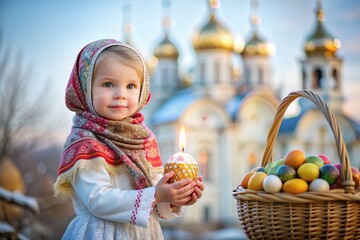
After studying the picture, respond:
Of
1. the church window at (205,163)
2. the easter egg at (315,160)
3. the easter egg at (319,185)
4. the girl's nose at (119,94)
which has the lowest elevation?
the church window at (205,163)

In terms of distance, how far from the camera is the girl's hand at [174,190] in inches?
87.2

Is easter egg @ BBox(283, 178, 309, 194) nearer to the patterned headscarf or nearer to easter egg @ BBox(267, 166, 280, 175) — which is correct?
easter egg @ BBox(267, 166, 280, 175)

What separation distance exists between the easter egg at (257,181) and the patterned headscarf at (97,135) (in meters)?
0.29

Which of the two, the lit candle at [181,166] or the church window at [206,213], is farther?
the church window at [206,213]

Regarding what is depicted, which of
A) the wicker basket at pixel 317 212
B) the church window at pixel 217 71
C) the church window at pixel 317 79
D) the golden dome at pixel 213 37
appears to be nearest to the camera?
the wicker basket at pixel 317 212

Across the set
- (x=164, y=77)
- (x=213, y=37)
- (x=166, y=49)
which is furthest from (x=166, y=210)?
(x=164, y=77)

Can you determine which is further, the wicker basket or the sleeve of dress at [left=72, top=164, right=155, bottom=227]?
the sleeve of dress at [left=72, top=164, right=155, bottom=227]

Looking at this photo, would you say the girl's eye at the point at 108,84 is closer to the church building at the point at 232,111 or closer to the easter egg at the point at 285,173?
the easter egg at the point at 285,173

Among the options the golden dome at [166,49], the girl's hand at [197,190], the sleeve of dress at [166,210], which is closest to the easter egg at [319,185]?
the girl's hand at [197,190]

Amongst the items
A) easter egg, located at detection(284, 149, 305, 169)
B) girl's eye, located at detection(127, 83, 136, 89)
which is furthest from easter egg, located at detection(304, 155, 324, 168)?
girl's eye, located at detection(127, 83, 136, 89)

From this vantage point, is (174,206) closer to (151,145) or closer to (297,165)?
(151,145)

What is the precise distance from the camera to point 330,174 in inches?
86.9

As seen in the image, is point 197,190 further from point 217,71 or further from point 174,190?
point 217,71

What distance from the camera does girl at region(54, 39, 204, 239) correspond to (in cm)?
230
